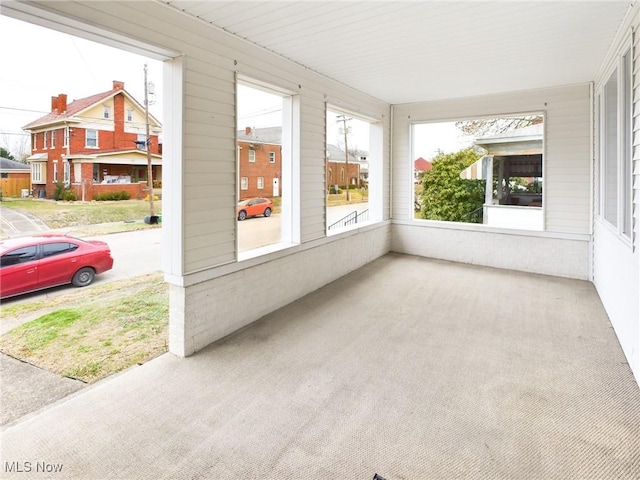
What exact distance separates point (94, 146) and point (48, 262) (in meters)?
0.86

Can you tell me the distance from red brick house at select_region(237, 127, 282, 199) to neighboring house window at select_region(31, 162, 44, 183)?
5.13 ft

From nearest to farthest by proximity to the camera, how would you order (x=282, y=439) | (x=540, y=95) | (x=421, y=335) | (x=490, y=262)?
(x=282, y=439) → (x=421, y=335) → (x=540, y=95) → (x=490, y=262)

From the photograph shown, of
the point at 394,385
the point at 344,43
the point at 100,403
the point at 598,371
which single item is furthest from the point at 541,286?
the point at 100,403

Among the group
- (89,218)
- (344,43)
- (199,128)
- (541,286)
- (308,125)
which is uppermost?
(344,43)

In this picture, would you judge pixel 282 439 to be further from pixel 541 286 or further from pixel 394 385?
pixel 541 286

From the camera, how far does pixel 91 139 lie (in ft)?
8.43

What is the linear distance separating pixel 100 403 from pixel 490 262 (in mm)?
5617

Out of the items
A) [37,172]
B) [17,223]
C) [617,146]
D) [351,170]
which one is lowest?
[17,223]

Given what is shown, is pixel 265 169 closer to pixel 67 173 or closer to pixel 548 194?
pixel 67 173

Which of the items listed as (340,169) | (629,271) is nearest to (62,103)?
(340,169)

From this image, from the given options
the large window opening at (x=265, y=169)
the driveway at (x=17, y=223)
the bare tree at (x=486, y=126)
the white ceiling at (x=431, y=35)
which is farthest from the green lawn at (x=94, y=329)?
the bare tree at (x=486, y=126)

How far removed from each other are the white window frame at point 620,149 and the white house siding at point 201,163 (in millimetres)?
3101

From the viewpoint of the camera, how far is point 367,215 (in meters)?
6.64

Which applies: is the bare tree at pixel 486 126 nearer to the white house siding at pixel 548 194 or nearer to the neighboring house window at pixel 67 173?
the white house siding at pixel 548 194
